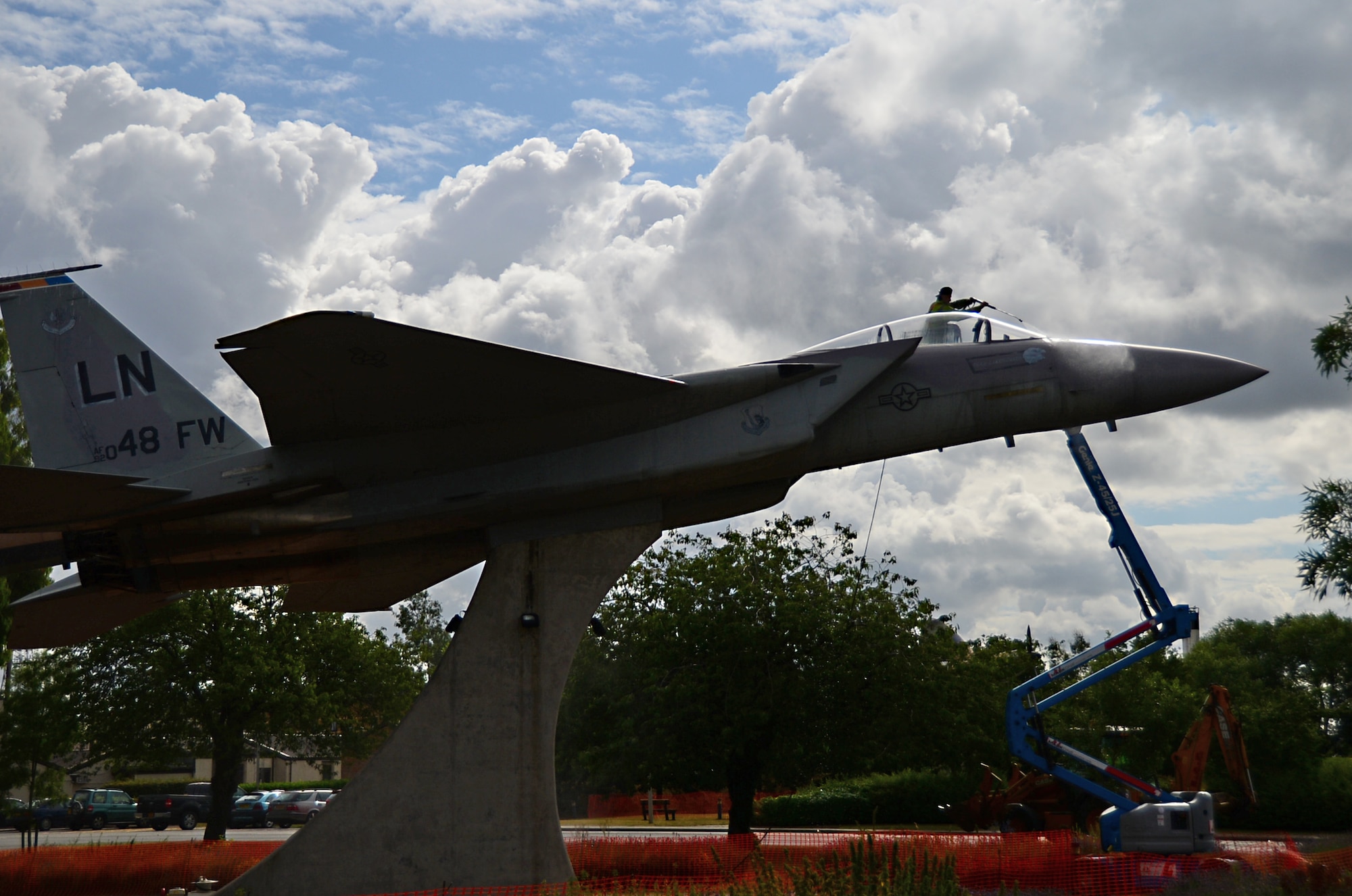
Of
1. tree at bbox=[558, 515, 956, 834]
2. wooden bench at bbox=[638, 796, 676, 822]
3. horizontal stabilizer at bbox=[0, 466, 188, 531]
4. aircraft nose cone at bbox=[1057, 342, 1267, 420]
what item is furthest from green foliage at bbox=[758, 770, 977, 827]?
horizontal stabilizer at bbox=[0, 466, 188, 531]

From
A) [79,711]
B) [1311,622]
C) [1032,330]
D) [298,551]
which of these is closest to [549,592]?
[298,551]

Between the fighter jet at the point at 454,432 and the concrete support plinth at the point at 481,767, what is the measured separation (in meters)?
0.67

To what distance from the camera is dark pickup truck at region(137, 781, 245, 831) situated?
→ 130ft

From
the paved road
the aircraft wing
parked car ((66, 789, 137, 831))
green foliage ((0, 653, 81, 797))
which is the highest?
the aircraft wing

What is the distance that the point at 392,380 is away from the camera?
474 inches

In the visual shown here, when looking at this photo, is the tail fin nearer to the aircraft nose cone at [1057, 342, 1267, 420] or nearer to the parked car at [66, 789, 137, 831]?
the aircraft nose cone at [1057, 342, 1267, 420]

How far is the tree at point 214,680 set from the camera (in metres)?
26.9

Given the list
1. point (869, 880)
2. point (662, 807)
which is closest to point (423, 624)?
point (662, 807)

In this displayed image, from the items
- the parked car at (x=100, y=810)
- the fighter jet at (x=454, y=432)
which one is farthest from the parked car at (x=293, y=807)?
the fighter jet at (x=454, y=432)

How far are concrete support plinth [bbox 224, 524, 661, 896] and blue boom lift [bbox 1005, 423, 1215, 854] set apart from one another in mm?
8003

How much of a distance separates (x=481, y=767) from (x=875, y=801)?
27.0m

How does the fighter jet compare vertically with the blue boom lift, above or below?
above

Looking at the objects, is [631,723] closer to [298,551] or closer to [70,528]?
[298,551]

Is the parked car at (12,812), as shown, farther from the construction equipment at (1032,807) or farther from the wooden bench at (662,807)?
the construction equipment at (1032,807)
